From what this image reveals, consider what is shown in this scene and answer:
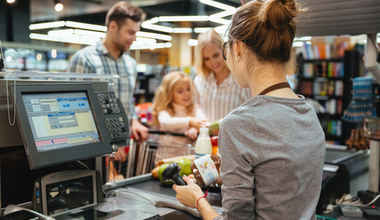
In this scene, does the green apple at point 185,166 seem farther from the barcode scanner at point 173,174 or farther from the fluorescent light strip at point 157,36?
the fluorescent light strip at point 157,36

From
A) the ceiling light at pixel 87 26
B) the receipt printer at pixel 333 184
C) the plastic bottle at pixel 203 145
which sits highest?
the ceiling light at pixel 87 26

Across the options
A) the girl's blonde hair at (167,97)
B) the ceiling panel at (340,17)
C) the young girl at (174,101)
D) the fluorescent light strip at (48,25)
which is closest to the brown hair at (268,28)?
the ceiling panel at (340,17)

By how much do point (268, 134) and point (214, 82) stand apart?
2.08 m

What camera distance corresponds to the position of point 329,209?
73.6 inches

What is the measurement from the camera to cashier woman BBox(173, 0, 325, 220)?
3.13ft

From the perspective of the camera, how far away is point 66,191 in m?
1.38

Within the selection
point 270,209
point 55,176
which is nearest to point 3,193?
point 55,176

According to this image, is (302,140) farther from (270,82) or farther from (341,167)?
(341,167)

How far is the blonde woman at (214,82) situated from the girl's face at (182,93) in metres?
0.29

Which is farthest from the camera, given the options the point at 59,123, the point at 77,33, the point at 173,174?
the point at 77,33

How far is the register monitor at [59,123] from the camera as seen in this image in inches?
47.7

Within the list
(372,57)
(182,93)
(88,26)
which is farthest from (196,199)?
(88,26)

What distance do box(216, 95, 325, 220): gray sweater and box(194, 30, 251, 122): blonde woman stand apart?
1879 millimetres

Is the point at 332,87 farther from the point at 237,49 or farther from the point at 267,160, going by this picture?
the point at 267,160
